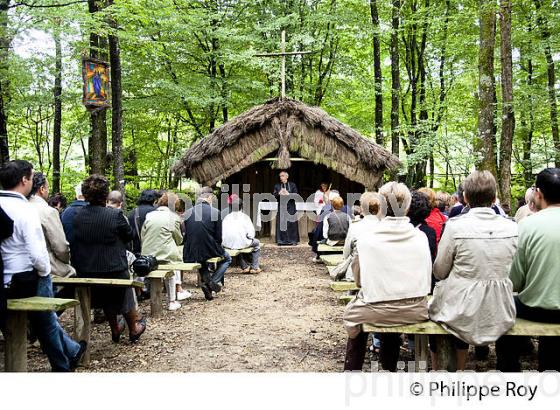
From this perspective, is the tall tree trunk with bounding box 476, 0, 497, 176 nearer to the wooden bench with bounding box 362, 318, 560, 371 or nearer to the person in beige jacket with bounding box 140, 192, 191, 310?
the person in beige jacket with bounding box 140, 192, 191, 310

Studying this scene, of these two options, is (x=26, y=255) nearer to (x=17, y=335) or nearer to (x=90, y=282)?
(x=17, y=335)

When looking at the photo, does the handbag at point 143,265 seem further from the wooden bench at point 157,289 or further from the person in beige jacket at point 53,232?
the person in beige jacket at point 53,232

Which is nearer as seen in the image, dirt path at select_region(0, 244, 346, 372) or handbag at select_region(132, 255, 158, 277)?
dirt path at select_region(0, 244, 346, 372)

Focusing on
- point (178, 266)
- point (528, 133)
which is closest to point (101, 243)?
point (178, 266)

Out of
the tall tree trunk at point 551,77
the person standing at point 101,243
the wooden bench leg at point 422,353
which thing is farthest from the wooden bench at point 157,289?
the tall tree trunk at point 551,77

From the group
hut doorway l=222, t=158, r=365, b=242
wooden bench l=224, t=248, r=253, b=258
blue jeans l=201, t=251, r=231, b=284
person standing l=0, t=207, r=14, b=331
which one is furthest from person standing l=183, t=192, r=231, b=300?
hut doorway l=222, t=158, r=365, b=242

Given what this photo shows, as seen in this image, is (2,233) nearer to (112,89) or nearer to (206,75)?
(112,89)

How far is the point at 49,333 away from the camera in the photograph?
3.81 metres

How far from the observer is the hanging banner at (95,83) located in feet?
33.8

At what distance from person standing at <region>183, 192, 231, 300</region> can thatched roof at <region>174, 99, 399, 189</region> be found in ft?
18.1

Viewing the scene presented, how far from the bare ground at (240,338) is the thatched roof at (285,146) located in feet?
17.8

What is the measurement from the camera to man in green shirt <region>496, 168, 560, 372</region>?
3379 millimetres

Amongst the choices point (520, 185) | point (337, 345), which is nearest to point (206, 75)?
point (520, 185)

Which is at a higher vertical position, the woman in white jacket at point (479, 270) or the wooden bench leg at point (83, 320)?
the woman in white jacket at point (479, 270)
